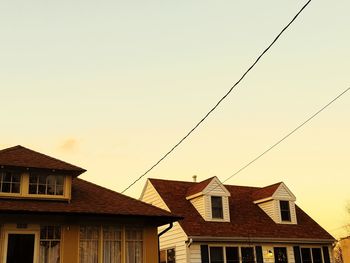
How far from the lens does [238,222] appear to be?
2520 cm

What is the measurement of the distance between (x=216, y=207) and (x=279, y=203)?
4530 millimetres

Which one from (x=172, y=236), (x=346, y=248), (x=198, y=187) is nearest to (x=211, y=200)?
(x=198, y=187)

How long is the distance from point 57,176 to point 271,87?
30.1ft

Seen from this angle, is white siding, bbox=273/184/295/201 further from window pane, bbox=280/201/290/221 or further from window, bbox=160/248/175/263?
window, bbox=160/248/175/263

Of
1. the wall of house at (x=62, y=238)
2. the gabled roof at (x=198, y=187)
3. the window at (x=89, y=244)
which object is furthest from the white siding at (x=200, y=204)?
the window at (x=89, y=244)

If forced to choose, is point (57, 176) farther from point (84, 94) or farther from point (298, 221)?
point (298, 221)

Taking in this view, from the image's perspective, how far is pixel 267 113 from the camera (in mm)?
19766

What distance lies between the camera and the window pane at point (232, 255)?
910 inches

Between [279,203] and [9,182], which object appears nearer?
[9,182]

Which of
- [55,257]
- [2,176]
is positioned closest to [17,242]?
[55,257]

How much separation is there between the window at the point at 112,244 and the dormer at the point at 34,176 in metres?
2.05

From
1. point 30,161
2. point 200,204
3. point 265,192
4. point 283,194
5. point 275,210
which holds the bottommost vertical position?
point 275,210

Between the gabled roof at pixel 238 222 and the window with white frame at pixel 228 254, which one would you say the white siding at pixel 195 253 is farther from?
the gabled roof at pixel 238 222

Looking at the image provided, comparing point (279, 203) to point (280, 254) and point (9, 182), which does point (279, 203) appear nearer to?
point (280, 254)
